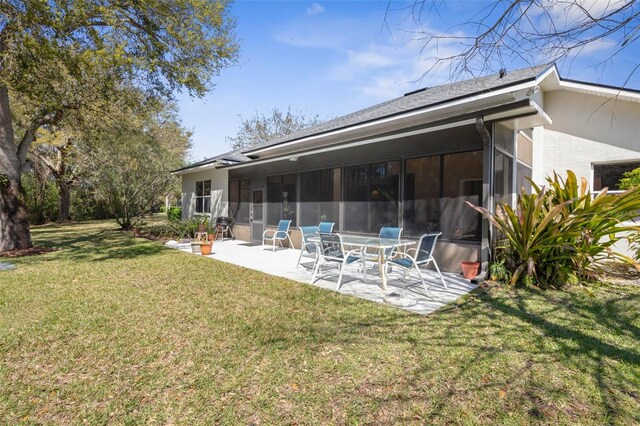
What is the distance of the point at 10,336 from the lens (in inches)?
139

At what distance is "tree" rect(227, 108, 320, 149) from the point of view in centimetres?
3189

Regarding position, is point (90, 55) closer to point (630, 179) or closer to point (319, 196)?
point (319, 196)

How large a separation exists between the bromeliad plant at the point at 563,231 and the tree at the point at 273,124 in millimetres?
28311

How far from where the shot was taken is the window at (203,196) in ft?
48.6

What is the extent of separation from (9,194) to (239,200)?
6.85m

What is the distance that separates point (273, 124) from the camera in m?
32.2

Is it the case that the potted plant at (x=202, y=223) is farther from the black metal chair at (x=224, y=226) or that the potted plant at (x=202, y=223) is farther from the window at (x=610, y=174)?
the window at (x=610, y=174)

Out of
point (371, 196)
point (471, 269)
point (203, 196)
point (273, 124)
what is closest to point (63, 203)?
point (203, 196)

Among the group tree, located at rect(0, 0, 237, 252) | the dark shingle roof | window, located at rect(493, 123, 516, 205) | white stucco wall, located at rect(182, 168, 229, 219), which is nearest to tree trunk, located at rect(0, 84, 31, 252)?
tree, located at rect(0, 0, 237, 252)

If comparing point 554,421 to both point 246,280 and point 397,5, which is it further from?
point 246,280

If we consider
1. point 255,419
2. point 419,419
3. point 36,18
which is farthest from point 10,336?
point 36,18

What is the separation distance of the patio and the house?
1.00m

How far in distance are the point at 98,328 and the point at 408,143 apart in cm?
654

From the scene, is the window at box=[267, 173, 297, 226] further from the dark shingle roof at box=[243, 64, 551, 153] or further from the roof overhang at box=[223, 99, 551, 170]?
the roof overhang at box=[223, 99, 551, 170]
